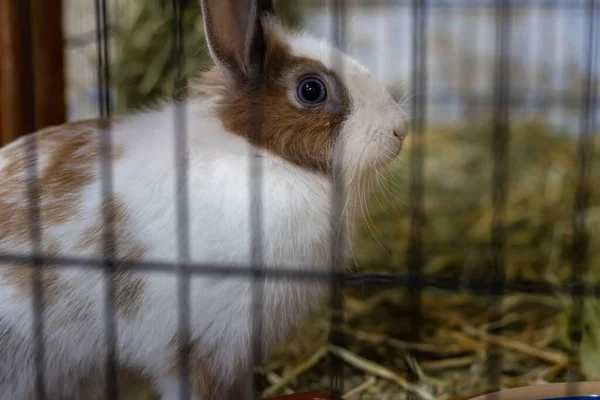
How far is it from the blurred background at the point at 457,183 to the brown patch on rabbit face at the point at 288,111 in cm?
16

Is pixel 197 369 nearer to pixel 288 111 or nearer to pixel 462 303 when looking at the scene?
pixel 288 111

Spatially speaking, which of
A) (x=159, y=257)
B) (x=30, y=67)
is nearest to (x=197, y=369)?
Result: (x=159, y=257)

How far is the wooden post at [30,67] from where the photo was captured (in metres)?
1.82

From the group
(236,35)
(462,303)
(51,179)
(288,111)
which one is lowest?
Answer: (462,303)

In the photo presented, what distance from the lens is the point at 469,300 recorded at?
2.11 m

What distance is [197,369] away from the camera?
1246 mm

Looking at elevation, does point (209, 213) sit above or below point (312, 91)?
below

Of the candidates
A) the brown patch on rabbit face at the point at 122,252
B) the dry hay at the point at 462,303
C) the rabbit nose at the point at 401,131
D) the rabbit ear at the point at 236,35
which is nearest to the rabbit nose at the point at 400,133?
the rabbit nose at the point at 401,131

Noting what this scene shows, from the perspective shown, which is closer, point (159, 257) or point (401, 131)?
point (159, 257)

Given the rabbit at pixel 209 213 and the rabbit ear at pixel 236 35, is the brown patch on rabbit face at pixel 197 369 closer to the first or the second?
the rabbit at pixel 209 213

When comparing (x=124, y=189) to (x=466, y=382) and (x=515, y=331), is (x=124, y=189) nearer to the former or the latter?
(x=466, y=382)

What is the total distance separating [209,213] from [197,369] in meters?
0.28

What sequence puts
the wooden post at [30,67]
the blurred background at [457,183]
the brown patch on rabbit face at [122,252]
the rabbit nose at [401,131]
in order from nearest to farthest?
the brown patch on rabbit face at [122,252], the rabbit nose at [401,131], the blurred background at [457,183], the wooden post at [30,67]

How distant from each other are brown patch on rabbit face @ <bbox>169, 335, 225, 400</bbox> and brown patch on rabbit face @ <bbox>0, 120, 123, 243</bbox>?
0.30 metres
